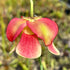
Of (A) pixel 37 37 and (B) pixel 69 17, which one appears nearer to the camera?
(A) pixel 37 37

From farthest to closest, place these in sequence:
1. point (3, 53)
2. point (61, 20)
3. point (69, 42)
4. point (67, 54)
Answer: point (61, 20)
point (69, 42)
point (67, 54)
point (3, 53)

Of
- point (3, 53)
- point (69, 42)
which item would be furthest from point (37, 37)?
point (69, 42)

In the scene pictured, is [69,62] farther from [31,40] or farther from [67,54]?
[31,40]

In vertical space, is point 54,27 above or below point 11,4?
above

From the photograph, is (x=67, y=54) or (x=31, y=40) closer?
(x=31, y=40)

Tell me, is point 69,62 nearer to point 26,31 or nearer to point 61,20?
point 61,20

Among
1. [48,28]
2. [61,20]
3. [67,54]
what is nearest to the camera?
[48,28]

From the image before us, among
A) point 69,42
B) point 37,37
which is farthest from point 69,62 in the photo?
point 37,37

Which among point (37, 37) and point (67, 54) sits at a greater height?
point (37, 37)

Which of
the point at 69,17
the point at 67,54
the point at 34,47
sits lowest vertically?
the point at 69,17

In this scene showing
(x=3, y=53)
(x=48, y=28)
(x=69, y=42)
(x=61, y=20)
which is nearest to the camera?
(x=48, y=28)
